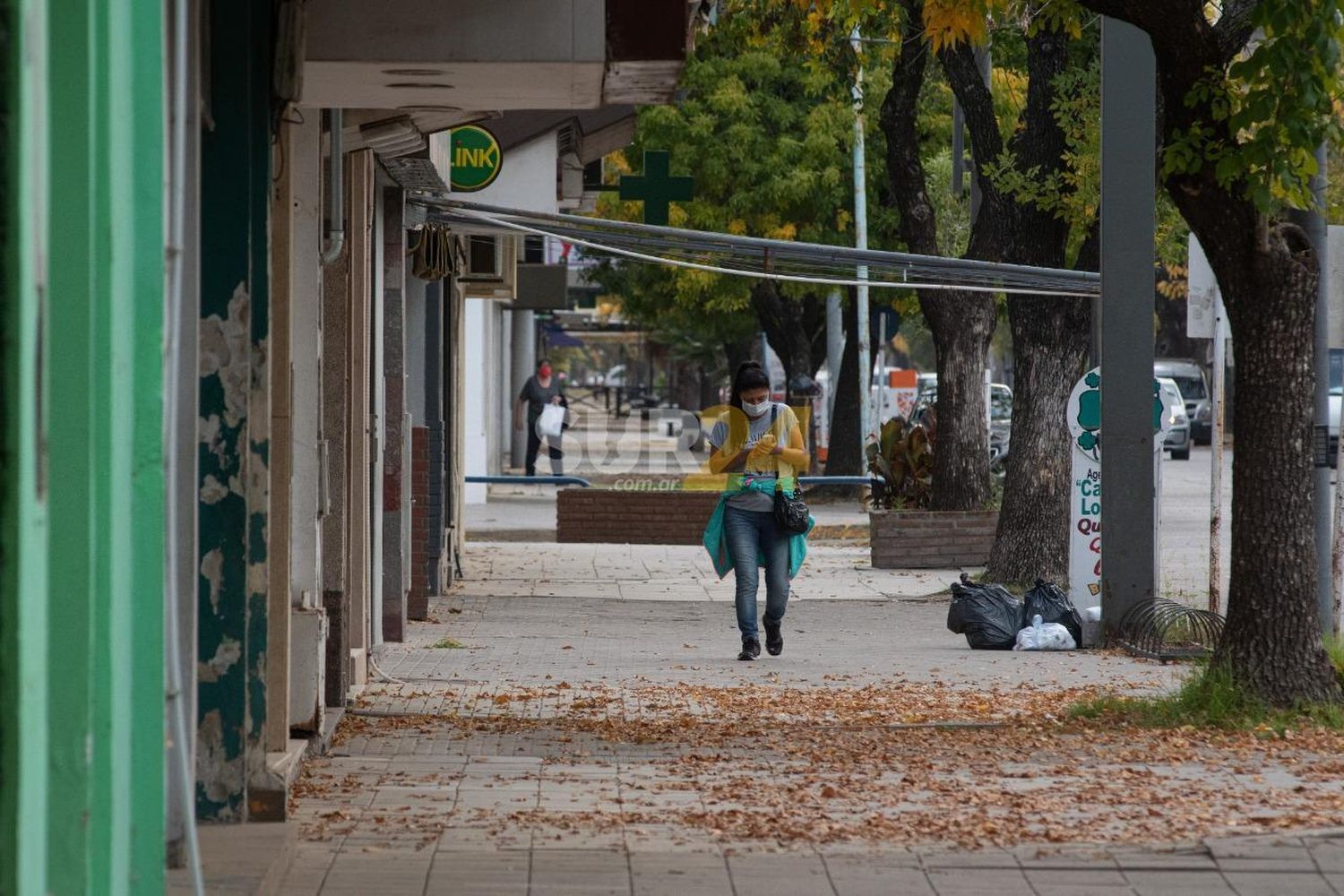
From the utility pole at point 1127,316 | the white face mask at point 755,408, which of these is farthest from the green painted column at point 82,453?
the utility pole at point 1127,316

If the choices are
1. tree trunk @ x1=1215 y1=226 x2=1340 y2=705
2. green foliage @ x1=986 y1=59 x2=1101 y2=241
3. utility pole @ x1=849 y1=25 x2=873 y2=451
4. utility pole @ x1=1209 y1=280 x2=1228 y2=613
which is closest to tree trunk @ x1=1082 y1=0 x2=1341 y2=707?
tree trunk @ x1=1215 y1=226 x2=1340 y2=705

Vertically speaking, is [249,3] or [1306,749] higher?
[249,3]

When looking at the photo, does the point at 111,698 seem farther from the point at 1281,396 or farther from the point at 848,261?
the point at 848,261

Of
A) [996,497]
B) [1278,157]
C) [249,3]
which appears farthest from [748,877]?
[996,497]

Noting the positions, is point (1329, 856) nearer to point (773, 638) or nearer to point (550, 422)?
point (773, 638)

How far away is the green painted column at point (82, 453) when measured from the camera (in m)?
2.99

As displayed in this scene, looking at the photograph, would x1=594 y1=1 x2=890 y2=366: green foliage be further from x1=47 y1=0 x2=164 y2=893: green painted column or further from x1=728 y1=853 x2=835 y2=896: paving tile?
x1=47 y1=0 x2=164 y2=893: green painted column

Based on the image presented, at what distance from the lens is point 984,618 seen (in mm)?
11992

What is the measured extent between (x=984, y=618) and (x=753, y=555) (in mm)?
1703

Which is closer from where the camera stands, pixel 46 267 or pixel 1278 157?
pixel 46 267

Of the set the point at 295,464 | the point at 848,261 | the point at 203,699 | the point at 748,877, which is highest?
the point at 848,261

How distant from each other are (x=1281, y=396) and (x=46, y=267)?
637cm

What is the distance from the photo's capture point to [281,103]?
21.0ft

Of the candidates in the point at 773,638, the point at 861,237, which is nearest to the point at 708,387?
the point at 861,237
